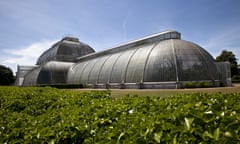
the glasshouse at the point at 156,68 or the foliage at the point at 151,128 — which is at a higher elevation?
the glasshouse at the point at 156,68

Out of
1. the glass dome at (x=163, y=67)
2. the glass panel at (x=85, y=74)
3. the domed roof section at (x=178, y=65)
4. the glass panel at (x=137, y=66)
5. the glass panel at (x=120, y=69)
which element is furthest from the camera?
the glass panel at (x=85, y=74)

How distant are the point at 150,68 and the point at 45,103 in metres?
27.8

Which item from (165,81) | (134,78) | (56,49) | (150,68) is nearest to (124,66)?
(134,78)

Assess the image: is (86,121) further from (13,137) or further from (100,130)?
(13,137)

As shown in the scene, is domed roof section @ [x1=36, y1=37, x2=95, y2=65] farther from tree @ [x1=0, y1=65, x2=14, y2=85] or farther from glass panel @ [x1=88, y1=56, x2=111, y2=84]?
glass panel @ [x1=88, y1=56, x2=111, y2=84]

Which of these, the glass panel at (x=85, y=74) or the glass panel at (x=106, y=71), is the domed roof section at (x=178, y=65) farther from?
the glass panel at (x=85, y=74)

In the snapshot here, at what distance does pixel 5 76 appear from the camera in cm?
8025

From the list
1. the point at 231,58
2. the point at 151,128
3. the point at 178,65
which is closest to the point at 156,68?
the point at 178,65

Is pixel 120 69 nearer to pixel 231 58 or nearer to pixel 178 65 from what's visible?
pixel 178 65

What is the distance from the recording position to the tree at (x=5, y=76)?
260 feet

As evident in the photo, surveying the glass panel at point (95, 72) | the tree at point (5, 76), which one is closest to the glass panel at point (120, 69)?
the glass panel at point (95, 72)

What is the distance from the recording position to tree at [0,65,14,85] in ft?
260

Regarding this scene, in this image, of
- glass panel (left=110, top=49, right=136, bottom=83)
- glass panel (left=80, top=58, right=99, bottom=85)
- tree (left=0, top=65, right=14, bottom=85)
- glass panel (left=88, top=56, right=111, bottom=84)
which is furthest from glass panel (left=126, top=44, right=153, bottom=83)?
tree (left=0, top=65, right=14, bottom=85)

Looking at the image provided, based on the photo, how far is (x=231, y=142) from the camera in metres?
1.46
